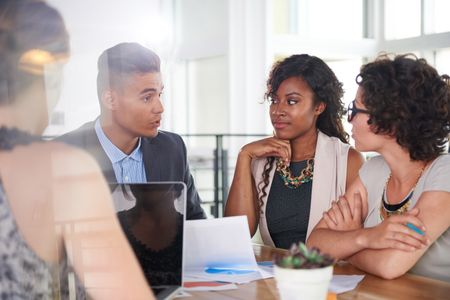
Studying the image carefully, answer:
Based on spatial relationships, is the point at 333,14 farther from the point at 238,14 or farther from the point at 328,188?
the point at 328,188

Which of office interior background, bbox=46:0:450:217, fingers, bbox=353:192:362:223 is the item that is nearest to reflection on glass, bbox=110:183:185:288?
fingers, bbox=353:192:362:223

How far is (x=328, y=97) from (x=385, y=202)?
2.16 feet

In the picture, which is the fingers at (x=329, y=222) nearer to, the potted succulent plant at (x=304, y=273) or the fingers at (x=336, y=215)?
the fingers at (x=336, y=215)

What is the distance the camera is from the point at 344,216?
1800 mm

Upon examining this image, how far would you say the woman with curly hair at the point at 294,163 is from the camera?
87.4 inches

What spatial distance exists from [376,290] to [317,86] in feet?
3.64

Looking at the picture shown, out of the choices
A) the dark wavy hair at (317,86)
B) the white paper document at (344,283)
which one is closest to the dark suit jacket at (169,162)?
the dark wavy hair at (317,86)

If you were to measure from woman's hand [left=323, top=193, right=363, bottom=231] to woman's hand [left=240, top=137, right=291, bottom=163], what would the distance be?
0.41 m

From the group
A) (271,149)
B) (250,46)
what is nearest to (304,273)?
(271,149)

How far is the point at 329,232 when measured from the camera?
1706 mm

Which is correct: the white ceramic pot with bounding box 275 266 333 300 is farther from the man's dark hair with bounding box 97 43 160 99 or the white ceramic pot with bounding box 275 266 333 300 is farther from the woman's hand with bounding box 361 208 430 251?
the woman's hand with bounding box 361 208 430 251

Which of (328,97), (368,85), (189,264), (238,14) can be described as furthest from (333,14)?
(189,264)

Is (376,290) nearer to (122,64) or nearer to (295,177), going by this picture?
(122,64)

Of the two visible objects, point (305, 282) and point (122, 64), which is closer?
point (305, 282)
